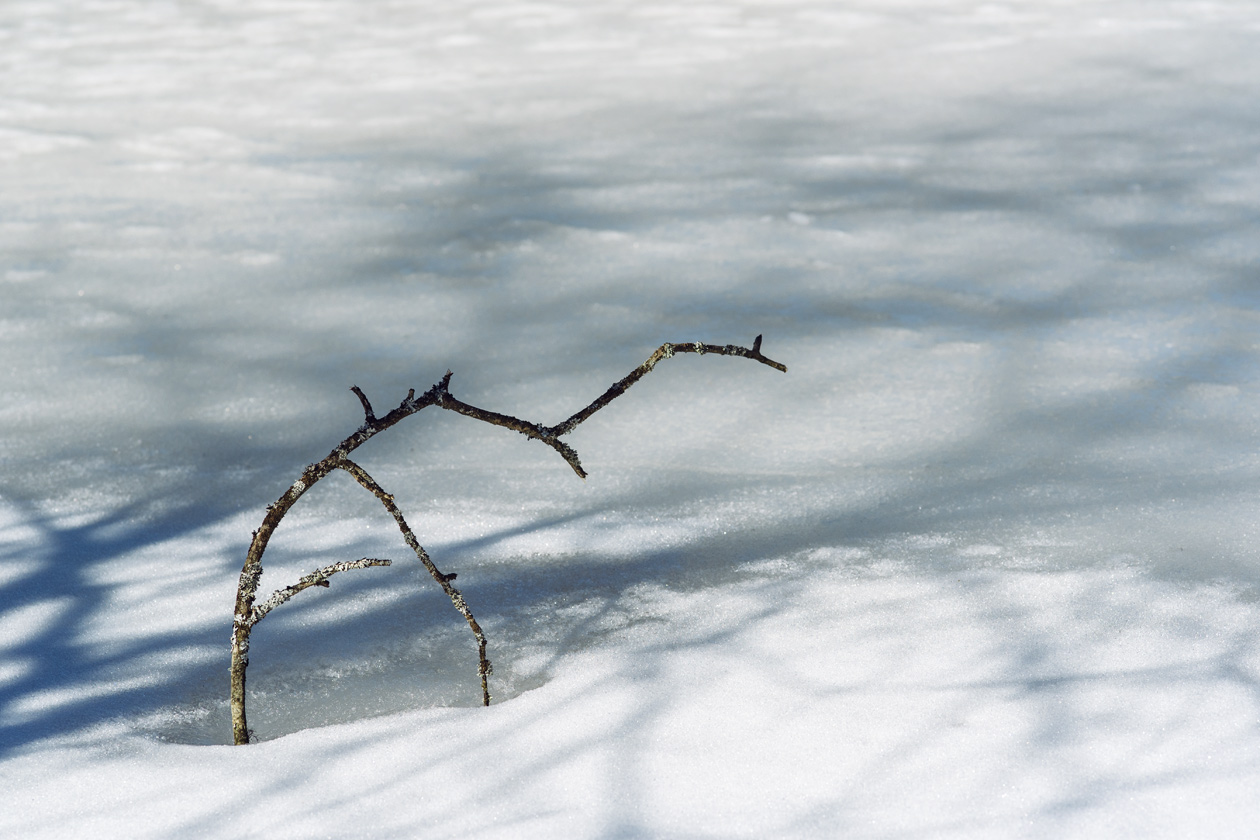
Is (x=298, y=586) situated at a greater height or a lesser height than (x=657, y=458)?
greater

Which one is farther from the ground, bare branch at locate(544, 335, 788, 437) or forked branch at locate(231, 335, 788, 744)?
bare branch at locate(544, 335, 788, 437)

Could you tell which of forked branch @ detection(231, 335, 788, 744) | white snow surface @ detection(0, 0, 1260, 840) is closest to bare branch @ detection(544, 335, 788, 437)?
forked branch @ detection(231, 335, 788, 744)

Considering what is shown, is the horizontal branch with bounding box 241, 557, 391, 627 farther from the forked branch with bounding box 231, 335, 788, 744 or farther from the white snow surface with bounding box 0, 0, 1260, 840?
the white snow surface with bounding box 0, 0, 1260, 840

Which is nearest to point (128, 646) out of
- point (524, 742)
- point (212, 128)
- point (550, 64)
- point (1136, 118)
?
point (524, 742)

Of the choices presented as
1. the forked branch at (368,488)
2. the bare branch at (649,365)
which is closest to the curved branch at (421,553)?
the forked branch at (368,488)

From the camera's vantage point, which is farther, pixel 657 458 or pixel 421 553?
pixel 657 458

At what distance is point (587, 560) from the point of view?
172cm

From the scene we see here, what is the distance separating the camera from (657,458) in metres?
2.07

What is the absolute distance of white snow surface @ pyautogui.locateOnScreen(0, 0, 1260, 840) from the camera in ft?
3.93

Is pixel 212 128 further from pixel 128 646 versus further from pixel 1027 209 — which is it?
pixel 128 646

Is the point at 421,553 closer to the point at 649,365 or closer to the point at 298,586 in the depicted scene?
the point at 298,586

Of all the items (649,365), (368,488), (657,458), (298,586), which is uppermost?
A: (649,365)

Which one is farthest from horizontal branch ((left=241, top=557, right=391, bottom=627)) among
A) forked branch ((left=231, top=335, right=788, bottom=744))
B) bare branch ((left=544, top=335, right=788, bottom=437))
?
bare branch ((left=544, top=335, right=788, bottom=437))

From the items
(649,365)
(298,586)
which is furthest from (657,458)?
(298,586)
